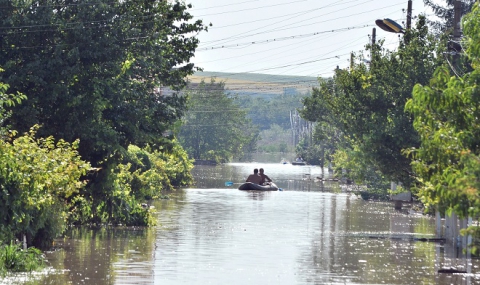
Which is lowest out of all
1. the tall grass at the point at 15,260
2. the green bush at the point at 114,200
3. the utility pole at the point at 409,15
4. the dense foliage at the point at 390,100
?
the tall grass at the point at 15,260

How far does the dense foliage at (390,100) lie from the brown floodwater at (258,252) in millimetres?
2469

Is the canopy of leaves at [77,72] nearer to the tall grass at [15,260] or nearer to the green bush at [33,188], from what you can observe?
the green bush at [33,188]

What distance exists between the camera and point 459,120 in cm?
1280

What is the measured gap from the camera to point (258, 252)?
23.0 meters

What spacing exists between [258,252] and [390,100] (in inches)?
430

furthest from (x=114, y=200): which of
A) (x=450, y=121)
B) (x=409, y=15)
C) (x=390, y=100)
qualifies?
(x=450, y=121)

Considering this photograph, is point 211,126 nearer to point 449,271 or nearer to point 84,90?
point 84,90

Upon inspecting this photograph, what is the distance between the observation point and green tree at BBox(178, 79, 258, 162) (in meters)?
132

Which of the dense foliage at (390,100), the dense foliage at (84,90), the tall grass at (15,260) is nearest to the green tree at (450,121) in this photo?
the tall grass at (15,260)

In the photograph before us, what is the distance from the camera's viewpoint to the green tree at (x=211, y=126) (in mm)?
132125

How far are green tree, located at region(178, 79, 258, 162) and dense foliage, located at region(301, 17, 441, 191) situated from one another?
96.8m

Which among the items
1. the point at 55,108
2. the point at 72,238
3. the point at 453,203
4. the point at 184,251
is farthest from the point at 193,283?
the point at 55,108

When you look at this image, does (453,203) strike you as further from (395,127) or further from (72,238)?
(395,127)

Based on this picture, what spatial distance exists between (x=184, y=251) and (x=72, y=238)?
4.35 metres
